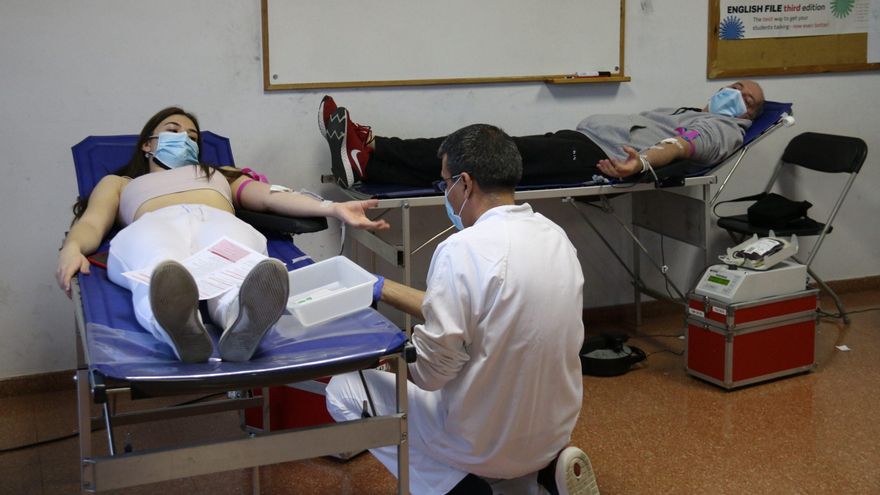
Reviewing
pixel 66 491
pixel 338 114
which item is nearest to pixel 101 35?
pixel 338 114

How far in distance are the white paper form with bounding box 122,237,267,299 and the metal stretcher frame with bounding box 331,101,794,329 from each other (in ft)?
3.21

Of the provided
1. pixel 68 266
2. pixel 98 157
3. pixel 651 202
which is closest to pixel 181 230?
pixel 68 266

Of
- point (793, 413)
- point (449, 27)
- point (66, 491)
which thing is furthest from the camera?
point (449, 27)

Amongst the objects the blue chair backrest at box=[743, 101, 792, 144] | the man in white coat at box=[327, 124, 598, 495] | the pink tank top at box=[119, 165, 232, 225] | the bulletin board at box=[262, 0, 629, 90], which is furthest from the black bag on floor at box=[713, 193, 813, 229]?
the pink tank top at box=[119, 165, 232, 225]

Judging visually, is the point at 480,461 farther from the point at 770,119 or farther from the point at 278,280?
the point at 770,119

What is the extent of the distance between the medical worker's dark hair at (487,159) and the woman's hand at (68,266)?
94 centimetres

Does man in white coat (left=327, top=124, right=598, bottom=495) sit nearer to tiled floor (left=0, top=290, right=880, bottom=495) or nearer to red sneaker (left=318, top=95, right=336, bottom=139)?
tiled floor (left=0, top=290, right=880, bottom=495)

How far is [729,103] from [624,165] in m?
0.70

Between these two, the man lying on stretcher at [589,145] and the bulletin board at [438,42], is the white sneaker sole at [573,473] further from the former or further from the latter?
the bulletin board at [438,42]

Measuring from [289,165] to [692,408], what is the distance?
167cm

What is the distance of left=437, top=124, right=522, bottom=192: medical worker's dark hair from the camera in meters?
2.04

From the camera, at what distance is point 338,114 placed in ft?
10.6

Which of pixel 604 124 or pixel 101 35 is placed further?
pixel 604 124

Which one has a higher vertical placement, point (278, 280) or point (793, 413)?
point (278, 280)
